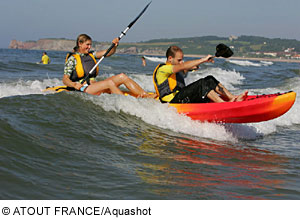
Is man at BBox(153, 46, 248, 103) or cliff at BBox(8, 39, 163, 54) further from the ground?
cliff at BBox(8, 39, 163, 54)

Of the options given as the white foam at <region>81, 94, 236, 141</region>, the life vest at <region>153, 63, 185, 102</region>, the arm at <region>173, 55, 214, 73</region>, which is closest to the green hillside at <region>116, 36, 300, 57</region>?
the white foam at <region>81, 94, 236, 141</region>

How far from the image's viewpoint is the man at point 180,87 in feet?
17.7

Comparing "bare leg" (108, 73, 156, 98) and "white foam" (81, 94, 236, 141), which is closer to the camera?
"white foam" (81, 94, 236, 141)

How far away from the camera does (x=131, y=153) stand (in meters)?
4.34

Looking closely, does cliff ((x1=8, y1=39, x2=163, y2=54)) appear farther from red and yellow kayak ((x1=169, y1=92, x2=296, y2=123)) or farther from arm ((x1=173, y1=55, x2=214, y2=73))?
arm ((x1=173, y1=55, x2=214, y2=73))

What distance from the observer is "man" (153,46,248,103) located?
5406 millimetres

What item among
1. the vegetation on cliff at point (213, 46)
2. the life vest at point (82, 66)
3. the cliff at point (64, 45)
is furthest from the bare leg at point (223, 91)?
the cliff at point (64, 45)

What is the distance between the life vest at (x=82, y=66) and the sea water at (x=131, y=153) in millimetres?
466

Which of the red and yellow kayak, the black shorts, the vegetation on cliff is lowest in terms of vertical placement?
the red and yellow kayak

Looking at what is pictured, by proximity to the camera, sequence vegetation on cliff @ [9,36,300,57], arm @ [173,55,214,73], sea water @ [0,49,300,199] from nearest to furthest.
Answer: sea water @ [0,49,300,199], arm @ [173,55,214,73], vegetation on cliff @ [9,36,300,57]

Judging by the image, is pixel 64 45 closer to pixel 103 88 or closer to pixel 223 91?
pixel 103 88

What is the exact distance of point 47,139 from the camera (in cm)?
434

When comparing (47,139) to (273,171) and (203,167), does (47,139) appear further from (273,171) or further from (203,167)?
(273,171)

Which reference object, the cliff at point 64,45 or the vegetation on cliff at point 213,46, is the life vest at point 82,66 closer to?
the vegetation on cliff at point 213,46
